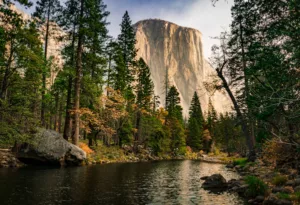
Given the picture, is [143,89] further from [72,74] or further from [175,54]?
[175,54]

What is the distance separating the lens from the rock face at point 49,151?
19203mm

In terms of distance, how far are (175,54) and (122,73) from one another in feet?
459

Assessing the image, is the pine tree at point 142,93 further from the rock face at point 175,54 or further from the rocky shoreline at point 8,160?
the rock face at point 175,54

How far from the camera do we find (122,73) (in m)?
35.4

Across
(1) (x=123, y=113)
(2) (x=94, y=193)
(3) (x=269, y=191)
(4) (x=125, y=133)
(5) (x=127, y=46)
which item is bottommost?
(2) (x=94, y=193)

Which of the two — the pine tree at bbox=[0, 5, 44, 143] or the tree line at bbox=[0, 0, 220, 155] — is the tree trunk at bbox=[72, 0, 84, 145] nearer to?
the tree line at bbox=[0, 0, 220, 155]

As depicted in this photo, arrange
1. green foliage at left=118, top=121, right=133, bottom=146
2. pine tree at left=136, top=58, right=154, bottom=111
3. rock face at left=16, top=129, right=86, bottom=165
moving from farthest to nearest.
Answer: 1. pine tree at left=136, top=58, right=154, bottom=111
2. green foliage at left=118, top=121, right=133, bottom=146
3. rock face at left=16, top=129, right=86, bottom=165

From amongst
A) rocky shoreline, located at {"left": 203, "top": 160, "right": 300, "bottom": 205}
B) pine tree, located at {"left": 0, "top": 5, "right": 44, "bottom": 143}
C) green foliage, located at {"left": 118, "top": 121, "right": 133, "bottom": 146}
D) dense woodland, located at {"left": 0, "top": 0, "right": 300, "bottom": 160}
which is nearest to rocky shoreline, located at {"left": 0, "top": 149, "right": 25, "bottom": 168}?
dense woodland, located at {"left": 0, "top": 0, "right": 300, "bottom": 160}

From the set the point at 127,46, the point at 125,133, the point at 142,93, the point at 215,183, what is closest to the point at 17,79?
the point at 215,183

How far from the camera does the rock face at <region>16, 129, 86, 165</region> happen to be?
19203mm

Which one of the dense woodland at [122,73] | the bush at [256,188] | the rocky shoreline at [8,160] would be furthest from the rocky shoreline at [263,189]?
the rocky shoreline at [8,160]

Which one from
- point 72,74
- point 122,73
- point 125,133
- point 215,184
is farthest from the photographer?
point 125,133

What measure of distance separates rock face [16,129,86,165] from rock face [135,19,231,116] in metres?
137

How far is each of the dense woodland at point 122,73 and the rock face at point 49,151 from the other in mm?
1352
